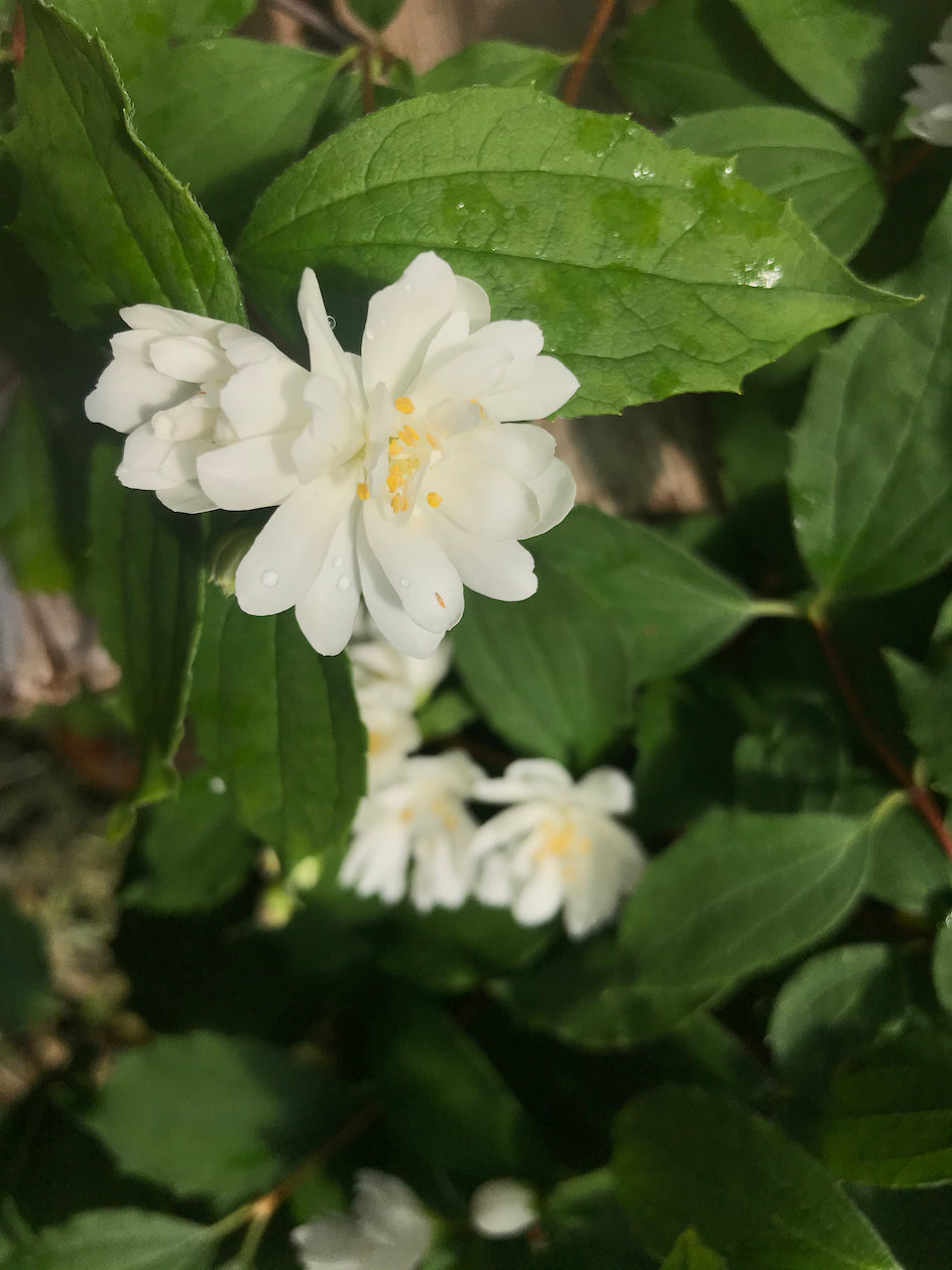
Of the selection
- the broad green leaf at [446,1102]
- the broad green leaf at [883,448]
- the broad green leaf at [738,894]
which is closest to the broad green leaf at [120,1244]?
the broad green leaf at [446,1102]

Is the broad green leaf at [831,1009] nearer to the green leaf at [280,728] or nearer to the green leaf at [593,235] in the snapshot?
the green leaf at [280,728]

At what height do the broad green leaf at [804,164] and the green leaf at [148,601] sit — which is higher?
the broad green leaf at [804,164]

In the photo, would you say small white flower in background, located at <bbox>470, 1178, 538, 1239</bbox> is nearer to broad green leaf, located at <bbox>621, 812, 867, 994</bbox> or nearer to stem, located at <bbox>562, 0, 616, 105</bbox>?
broad green leaf, located at <bbox>621, 812, 867, 994</bbox>

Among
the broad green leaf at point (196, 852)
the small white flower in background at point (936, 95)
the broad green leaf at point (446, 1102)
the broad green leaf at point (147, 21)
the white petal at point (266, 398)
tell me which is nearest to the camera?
the white petal at point (266, 398)

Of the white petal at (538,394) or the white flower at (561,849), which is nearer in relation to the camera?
the white petal at (538,394)

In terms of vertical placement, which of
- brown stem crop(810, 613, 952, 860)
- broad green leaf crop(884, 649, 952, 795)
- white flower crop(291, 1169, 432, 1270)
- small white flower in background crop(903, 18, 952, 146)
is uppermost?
small white flower in background crop(903, 18, 952, 146)

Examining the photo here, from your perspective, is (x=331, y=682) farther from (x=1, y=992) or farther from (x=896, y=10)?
(x=1, y=992)

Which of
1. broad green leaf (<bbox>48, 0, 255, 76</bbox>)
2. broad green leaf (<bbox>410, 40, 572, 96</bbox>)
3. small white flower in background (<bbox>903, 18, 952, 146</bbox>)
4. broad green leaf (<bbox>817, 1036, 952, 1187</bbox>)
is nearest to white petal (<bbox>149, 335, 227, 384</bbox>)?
broad green leaf (<bbox>48, 0, 255, 76</bbox>)
